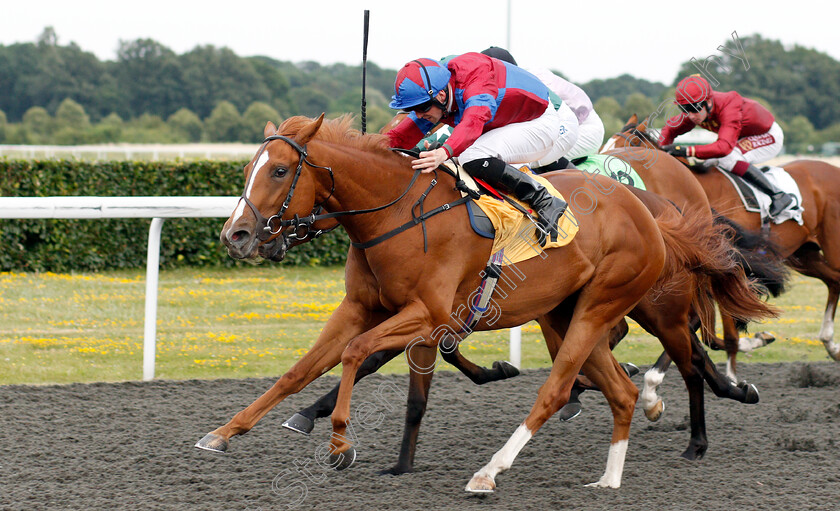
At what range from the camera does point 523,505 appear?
3.22 metres

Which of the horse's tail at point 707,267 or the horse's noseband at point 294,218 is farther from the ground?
the horse's noseband at point 294,218

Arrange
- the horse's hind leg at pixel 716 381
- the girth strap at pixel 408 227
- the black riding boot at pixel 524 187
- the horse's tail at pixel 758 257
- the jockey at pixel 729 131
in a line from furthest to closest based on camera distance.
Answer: the jockey at pixel 729 131 < the horse's tail at pixel 758 257 < the horse's hind leg at pixel 716 381 < the black riding boot at pixel 524 187 < the girth strap at pixel 408 227

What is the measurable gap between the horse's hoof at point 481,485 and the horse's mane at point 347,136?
133 centimetres

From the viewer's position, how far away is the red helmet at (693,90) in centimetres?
557

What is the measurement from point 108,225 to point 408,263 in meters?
6.98

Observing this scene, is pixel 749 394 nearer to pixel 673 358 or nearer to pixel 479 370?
pixel 673 358

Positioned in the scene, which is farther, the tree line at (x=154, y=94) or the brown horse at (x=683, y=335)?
the tree line at (x=154, y=94)

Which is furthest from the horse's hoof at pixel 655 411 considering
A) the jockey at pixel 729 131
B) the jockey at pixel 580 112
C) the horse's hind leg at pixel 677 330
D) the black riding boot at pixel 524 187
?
the jockey at pixel 729 131

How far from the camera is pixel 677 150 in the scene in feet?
19.8

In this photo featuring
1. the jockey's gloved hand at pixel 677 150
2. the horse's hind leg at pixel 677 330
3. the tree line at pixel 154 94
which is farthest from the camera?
the tree line at pixel 154 94

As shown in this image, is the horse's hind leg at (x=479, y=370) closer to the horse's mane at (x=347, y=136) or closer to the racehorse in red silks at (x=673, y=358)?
the racehorse in red silks at (x=673, y=358)

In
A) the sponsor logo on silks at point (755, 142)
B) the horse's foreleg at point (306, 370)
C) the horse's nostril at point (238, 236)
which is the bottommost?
the horse's foreleg at point (306, 370)

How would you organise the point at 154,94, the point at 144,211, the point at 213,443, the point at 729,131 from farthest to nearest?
the point at 154,94
the point at 729,131
the point at 144,211
the point at 213,443

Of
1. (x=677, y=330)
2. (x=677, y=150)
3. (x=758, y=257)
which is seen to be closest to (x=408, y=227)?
(x=677, y=330)
